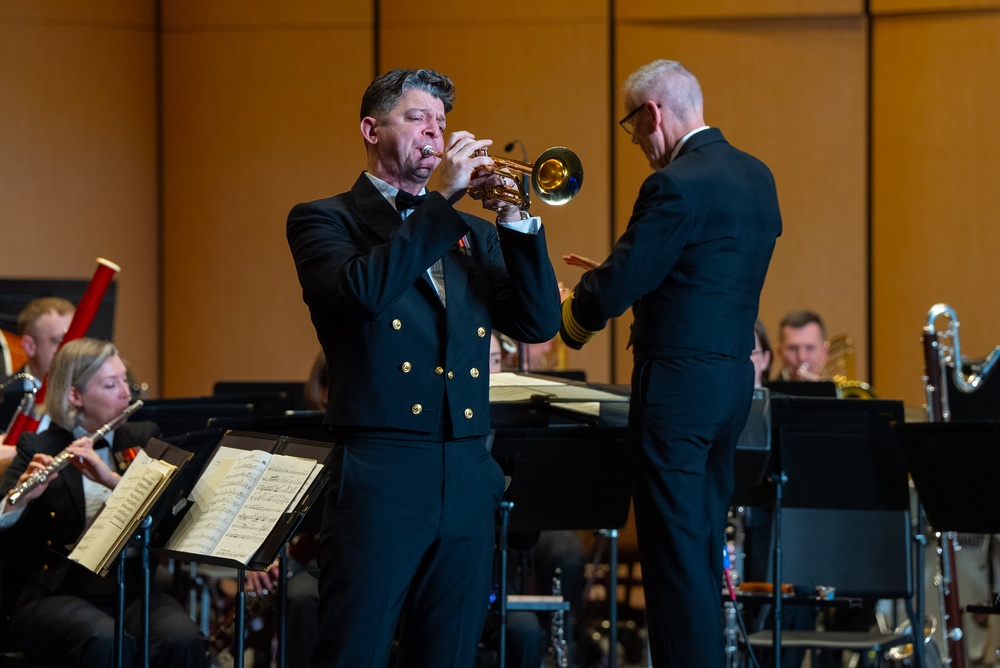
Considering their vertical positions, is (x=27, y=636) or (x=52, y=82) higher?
(x=52, y=82)

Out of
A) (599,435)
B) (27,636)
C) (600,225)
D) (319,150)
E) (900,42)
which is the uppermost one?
(900,42)

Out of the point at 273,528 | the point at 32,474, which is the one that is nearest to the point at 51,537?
the point at 32,474

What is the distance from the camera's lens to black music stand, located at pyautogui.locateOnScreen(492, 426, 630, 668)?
3400 mm

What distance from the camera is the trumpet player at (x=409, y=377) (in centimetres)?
220

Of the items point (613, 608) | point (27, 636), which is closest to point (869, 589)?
point (613, 608)

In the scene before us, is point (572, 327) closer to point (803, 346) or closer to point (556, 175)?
point (556, 175)

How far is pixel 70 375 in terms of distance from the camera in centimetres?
386

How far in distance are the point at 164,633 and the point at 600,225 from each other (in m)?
3.93

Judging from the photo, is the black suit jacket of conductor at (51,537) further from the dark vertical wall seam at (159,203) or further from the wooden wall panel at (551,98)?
the dark vertical wall seam at (159,203)

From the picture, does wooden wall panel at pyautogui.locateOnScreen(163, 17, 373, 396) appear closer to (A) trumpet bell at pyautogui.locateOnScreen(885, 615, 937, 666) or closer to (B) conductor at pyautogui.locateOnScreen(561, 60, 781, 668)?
(A) trumpet bell at pyautogui.locateOnScreen(885, 615, 937, 666)

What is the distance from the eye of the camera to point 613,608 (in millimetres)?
3650

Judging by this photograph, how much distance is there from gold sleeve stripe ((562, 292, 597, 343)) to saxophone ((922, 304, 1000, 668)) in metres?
1.59

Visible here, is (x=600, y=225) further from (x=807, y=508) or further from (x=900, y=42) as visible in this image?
(x=807, y=508)

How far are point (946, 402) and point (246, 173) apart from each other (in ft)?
14.1
